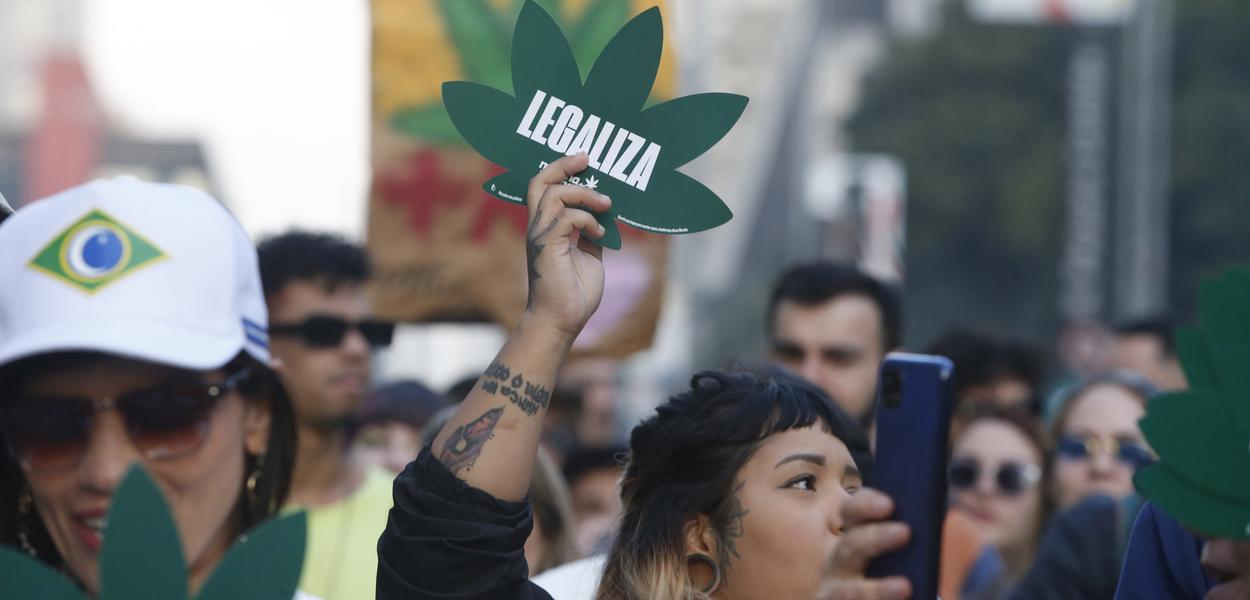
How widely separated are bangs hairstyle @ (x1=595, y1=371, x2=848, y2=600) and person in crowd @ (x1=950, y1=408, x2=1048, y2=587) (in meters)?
2.74

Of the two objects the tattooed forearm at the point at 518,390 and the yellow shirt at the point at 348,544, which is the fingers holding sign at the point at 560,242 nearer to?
the tattooed forearm at the point at 518,390

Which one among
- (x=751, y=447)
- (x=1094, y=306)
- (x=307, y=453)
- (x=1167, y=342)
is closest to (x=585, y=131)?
(x=751, y=447)

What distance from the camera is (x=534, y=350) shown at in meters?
2.49

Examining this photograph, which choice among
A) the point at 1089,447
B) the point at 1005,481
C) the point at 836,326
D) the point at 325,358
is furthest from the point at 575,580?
the point at 1005,481

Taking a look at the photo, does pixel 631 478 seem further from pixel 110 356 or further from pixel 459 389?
pixel 459 389

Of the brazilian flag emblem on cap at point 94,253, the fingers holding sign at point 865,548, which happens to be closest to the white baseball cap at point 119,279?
the brazilian flag emblem on cap at point 94,253

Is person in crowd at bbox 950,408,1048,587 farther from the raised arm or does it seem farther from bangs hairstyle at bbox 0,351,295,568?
the raised arm

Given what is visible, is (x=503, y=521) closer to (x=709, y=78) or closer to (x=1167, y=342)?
(x=1167, y=342)

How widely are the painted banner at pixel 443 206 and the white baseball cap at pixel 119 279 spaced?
7.61 ft

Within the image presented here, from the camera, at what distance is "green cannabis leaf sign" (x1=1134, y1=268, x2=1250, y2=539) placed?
228 centimetres

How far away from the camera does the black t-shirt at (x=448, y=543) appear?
2.39m

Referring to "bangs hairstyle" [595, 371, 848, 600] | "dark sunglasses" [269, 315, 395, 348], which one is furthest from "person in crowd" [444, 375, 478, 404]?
"bangs hairstyle" [595, 371, 848, 600]

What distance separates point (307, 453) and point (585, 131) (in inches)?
96.8

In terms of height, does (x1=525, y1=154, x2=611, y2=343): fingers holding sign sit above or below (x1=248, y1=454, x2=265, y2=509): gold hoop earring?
above
